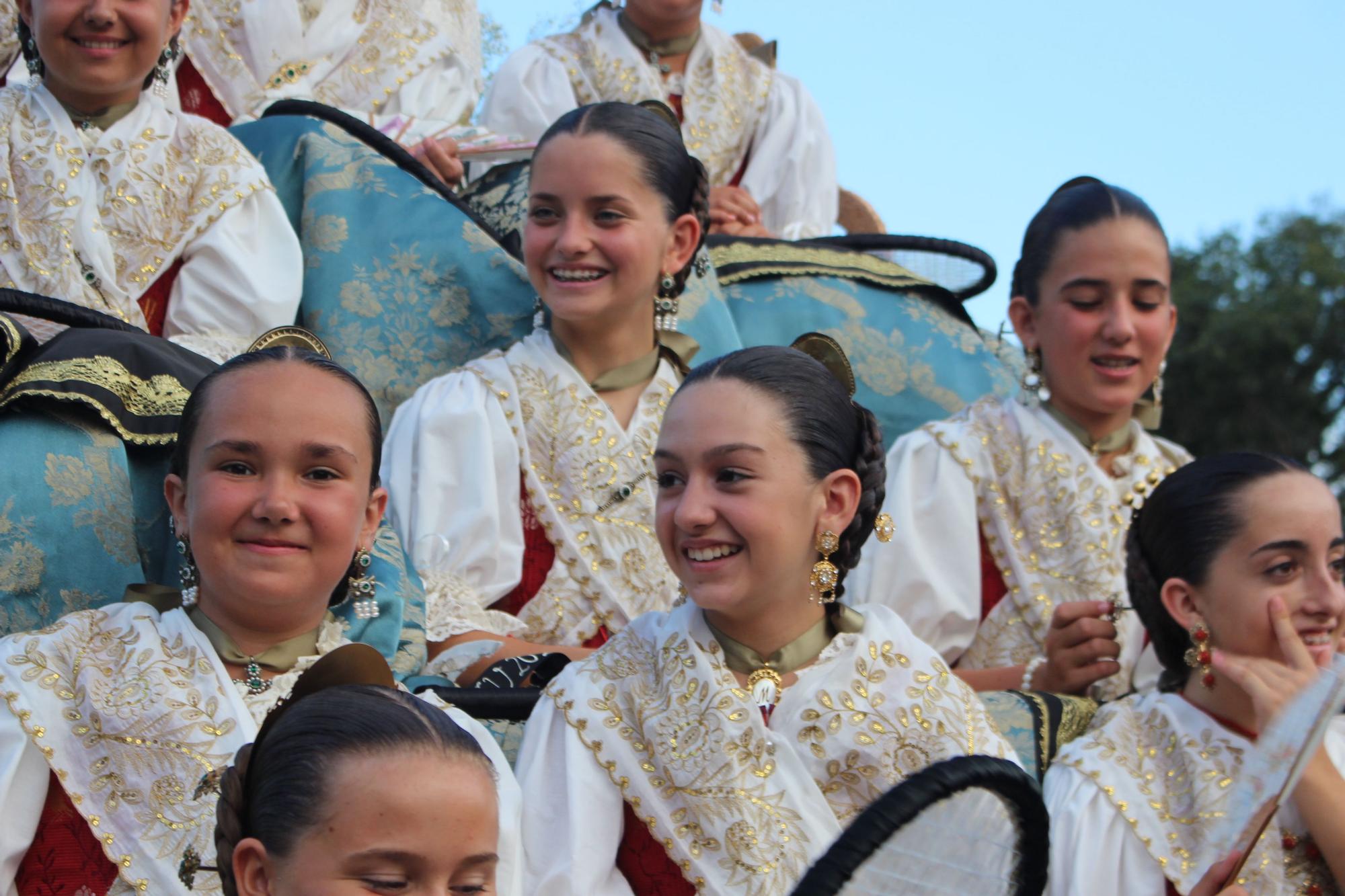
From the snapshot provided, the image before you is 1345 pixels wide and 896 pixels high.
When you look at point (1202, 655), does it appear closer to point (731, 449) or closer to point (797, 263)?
point (731, 449)

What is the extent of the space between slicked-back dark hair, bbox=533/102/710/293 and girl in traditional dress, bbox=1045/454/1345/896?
1.33 meters

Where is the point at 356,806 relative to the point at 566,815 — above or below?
above

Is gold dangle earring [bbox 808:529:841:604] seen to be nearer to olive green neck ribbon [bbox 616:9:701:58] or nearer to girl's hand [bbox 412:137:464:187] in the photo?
girl's hand [bbox 412:137:464:187]

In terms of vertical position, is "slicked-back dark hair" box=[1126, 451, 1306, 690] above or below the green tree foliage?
above

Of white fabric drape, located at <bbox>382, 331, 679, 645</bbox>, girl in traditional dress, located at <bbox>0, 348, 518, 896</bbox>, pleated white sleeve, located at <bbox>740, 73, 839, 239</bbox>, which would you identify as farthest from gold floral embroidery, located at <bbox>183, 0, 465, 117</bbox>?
girl in traditional dress, located at <bbox>0, 348, 518, 896</bbox>

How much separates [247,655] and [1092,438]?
213 centimetres

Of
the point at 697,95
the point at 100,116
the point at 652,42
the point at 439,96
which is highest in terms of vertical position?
the point at 652,42

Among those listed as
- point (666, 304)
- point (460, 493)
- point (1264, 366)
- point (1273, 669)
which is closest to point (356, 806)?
point (1273, 669)

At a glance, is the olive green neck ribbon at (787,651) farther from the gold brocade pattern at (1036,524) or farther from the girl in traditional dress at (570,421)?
the gold brocade pattern at (1036,524)

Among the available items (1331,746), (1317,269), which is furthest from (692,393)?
(1317,269)

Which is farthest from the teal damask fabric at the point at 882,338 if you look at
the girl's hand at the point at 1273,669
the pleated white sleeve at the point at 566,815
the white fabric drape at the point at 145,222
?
the pleated white sleeve at the point at 566,815

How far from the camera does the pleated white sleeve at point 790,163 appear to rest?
591cm

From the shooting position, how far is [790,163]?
5.92 m

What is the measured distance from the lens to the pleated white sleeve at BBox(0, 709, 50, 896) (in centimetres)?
268
